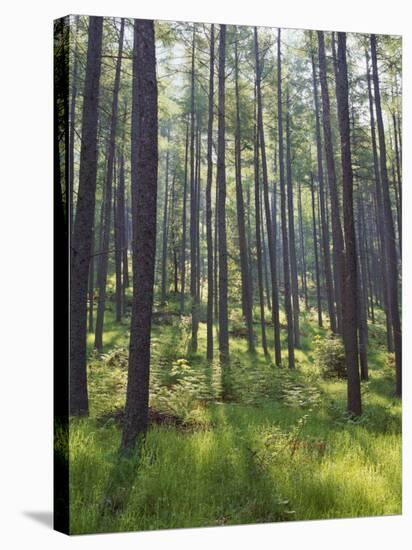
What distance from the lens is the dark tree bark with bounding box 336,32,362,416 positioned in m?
8.74

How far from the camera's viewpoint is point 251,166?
8453mm

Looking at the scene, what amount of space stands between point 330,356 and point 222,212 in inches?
74.2

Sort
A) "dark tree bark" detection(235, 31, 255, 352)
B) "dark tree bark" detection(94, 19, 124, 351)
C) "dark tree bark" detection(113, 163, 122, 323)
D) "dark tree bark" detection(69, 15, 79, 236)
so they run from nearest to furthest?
"dark tree bark" detection(69, 15, 79, 236) → "dark tree bark" detection(94, 19, 124, 351) → "dark tree bark" detection(113, 163, 122, 323) → "dark tree bark" detection(235, 31, 255, 352)

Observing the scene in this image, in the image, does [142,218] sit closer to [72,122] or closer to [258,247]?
[72,122]

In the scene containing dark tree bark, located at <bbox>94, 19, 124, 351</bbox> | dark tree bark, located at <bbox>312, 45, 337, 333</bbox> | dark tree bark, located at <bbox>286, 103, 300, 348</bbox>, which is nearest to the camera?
dark tree bark, located at <bbox>94, 19, 124, 351</bbox>

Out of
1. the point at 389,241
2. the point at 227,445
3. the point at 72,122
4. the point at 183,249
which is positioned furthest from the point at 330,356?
the point at 72,122

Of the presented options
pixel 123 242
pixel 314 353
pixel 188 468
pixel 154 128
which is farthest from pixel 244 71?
pixel 188 468

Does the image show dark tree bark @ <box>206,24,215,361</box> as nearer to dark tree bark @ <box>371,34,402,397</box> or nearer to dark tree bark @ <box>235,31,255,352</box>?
dark tree bark @ <box>235,31,255,352</box>

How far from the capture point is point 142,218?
7848 mm

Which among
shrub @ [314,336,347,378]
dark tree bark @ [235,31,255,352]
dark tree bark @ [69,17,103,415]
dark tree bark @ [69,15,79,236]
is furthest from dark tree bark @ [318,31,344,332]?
dark tree bark @ [69,15,79,236]

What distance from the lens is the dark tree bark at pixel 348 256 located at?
8742 mm

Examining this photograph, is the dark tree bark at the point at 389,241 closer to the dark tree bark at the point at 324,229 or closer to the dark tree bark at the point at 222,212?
the dark tree bark at the point at 324,229

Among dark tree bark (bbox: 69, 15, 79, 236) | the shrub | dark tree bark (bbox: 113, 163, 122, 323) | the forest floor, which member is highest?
dark tree bark (bbox: 69, 15, 79, 236)

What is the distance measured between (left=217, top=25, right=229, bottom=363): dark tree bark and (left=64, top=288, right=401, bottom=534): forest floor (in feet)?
0.39
